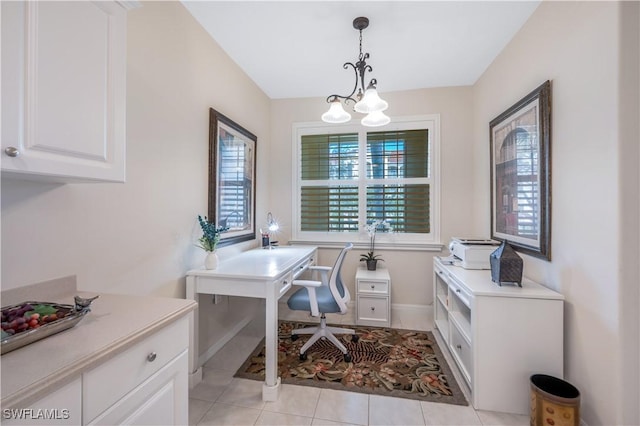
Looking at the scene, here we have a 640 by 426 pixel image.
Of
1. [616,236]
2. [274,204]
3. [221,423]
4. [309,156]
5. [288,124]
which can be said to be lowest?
[221,423]

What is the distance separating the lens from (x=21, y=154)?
0.77 metres

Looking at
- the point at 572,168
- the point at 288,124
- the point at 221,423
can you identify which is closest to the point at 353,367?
the point at 221,423

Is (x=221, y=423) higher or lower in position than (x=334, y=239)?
lower

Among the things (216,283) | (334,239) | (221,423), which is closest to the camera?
(221,423)

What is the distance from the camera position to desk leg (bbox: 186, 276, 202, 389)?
1831mm

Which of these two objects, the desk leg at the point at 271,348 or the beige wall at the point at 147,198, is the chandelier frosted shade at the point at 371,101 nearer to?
the beige wall at the point at 147,198

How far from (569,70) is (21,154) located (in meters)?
2.64

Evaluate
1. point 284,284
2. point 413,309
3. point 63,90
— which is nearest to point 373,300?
point 413,309

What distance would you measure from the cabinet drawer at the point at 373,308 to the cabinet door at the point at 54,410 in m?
2.47

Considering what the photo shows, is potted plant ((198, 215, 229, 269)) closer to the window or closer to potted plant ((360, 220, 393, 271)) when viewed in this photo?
the window

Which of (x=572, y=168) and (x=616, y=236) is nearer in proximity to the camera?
(x=616, y=236)

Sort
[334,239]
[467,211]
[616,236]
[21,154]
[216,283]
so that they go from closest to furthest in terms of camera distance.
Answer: [21,154] → [616,236] → [216,283] → [467,211] → [334,239]

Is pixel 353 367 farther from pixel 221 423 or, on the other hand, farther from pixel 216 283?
pixel 216 283

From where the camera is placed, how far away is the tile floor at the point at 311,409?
1579 mm
